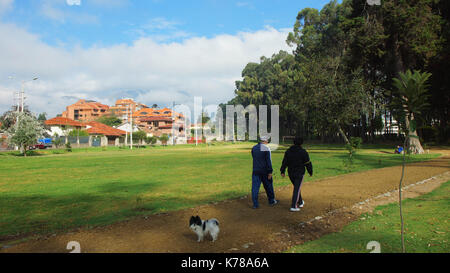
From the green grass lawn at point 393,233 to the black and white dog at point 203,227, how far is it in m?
1.47

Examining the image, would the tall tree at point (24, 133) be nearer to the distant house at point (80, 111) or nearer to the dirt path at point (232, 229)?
the dirt path at point (232, 229)

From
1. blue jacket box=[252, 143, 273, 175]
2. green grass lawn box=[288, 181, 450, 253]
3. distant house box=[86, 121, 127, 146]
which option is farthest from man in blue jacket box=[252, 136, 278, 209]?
distant house box=[86, 121, 127, 146]

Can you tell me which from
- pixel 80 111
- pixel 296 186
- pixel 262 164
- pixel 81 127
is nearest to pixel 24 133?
pixel 262 164

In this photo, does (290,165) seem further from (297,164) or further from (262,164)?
(262,164)

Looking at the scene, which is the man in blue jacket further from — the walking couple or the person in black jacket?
the person in black jacket

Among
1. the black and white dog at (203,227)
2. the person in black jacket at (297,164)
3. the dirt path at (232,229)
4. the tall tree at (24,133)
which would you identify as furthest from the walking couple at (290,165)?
the tall tree at (24,133)

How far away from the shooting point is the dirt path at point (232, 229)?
564 cm

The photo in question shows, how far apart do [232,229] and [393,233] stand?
10.6 feet

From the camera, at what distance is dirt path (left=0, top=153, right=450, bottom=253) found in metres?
5.64

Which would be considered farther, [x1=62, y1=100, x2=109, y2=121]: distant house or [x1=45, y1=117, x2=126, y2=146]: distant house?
[x1=62, y1=100, x2=109, y2=121]: distant house

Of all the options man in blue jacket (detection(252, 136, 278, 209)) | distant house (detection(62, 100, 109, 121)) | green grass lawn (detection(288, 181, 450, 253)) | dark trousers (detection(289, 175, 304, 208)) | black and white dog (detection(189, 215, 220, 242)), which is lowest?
green grass lawn (detection(288, 181, 450, 253))

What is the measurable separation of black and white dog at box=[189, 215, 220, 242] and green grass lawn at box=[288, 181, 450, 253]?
4.83 ft
